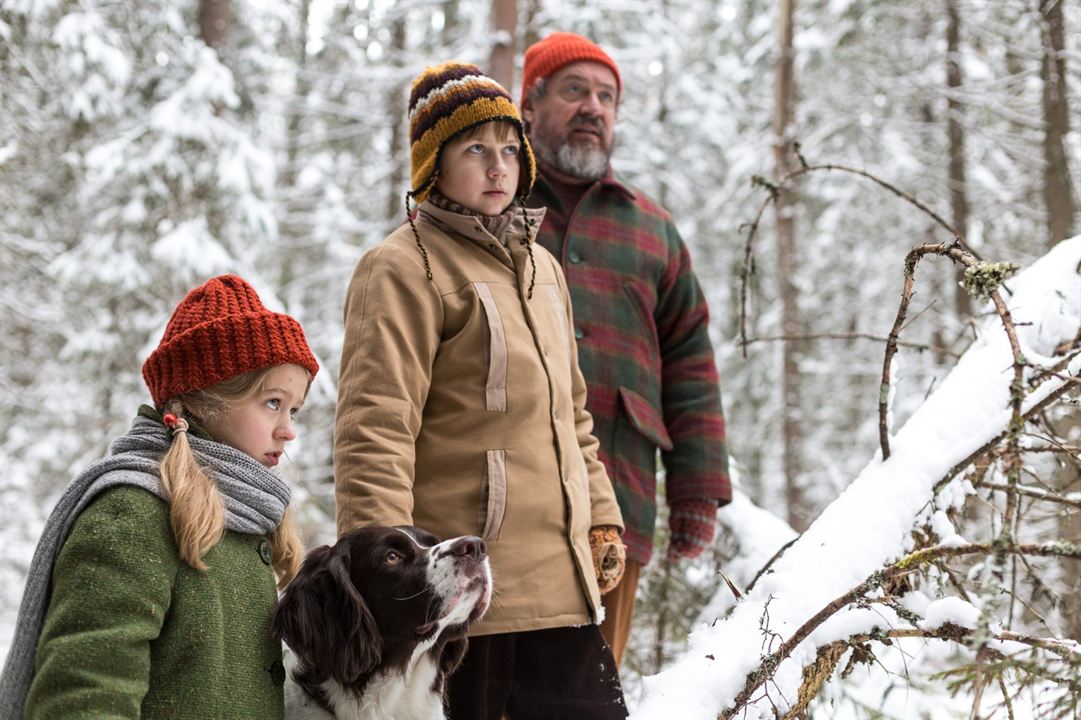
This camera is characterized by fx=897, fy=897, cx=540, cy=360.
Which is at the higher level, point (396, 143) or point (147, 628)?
point (396, 143)

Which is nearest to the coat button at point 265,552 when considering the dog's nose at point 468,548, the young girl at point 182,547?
the young girl at point 182,547

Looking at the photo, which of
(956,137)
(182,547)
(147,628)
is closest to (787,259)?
(956,137)

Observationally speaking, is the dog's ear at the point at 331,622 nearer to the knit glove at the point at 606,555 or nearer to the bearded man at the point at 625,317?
the knit glove at the point at 606,555

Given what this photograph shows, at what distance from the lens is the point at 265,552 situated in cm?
231

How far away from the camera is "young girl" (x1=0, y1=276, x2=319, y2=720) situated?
1841 mm

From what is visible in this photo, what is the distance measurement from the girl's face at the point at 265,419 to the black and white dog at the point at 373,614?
0.30 meters

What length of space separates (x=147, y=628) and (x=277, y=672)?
17.7 inches

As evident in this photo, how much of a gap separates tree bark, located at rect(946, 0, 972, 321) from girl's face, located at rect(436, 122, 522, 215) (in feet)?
35.1

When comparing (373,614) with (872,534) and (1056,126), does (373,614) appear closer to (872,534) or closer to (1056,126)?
(872,534)

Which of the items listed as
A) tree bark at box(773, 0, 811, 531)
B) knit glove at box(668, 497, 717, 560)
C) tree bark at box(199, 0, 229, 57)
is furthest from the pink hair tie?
tree bark at box(773, 0, 811, 531)

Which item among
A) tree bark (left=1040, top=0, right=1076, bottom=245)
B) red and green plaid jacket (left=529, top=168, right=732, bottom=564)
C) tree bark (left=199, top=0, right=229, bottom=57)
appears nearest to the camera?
red and green plaid jacket (left=529, top=168, right=732, bottom=564)

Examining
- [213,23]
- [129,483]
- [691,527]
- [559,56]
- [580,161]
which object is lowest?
[691,527]

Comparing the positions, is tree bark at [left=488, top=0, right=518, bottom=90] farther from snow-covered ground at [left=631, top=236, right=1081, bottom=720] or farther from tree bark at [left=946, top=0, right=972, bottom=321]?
tree bark at [left=946, top=0, right=972, bottom=321]

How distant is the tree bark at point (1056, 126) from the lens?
861 cm
